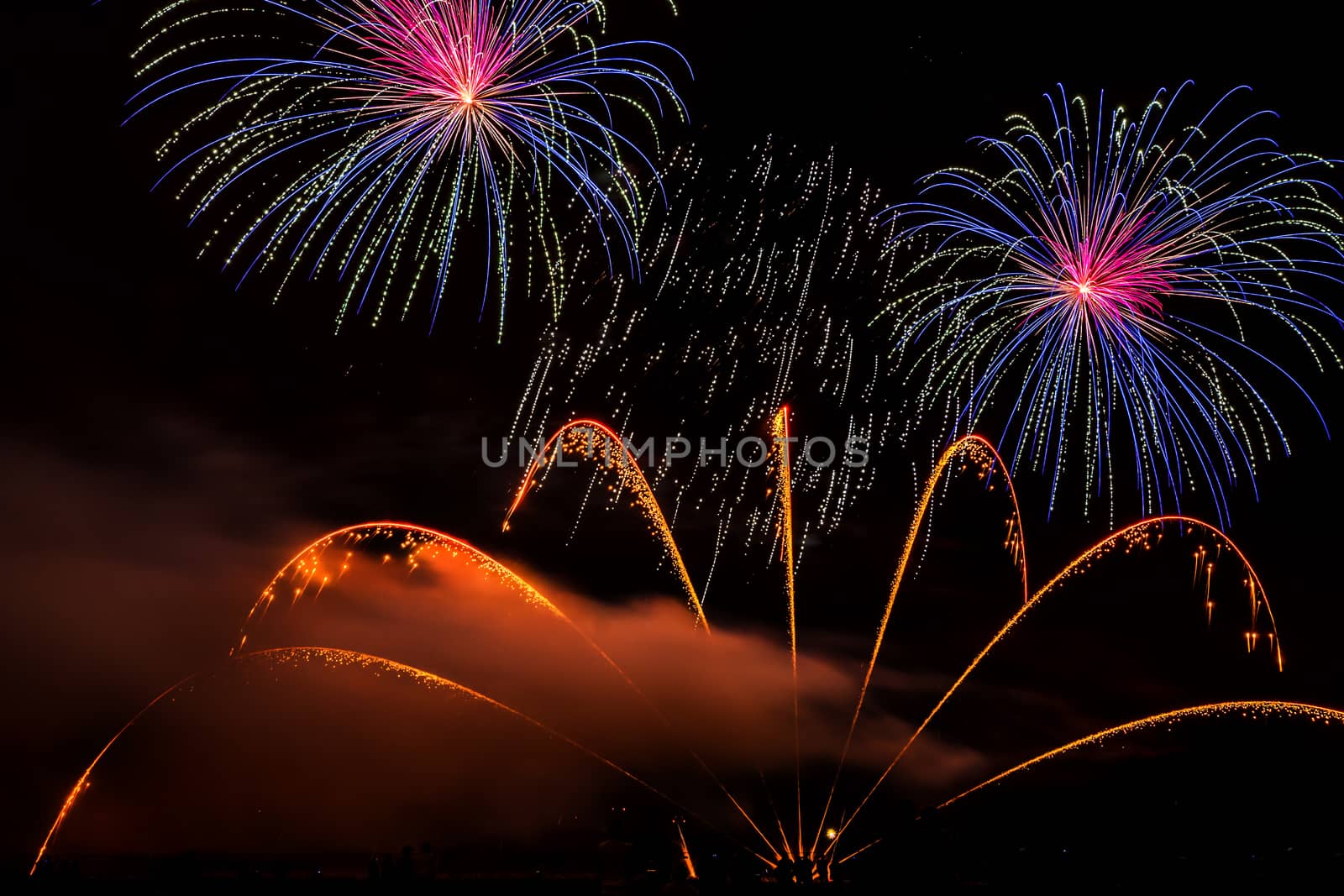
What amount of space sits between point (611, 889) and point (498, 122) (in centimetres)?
1490

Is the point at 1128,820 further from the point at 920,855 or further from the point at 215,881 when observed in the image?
the point at 215,881

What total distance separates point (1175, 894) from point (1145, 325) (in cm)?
1171

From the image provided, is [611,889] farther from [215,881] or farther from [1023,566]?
[1023,566]

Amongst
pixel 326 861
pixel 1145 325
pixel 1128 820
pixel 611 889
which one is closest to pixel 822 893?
pixel 611 889

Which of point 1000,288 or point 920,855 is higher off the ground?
point 1000,288

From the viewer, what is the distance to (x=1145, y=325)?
2183 cm

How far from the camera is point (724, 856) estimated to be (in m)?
22.5

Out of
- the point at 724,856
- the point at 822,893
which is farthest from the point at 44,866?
the point at 822,893

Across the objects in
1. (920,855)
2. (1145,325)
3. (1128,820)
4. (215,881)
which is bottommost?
(215,881)

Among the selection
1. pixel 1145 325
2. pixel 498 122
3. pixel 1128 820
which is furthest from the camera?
pixel 1128 820

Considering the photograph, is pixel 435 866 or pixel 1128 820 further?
pixel 1128 820

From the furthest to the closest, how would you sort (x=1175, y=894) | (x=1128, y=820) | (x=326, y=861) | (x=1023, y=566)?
1. (x=1128, y=820)
2. (x=326, y=861)
3. (x=1023, y=566)
4. (x=1175, y=894)

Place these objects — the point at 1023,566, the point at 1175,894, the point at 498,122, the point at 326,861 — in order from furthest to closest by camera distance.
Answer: the point at 326,861 < the point at 1023,566 < the point at 1175,894 < the point at 498,122

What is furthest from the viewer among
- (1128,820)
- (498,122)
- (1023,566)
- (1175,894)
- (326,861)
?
(1128,820)
